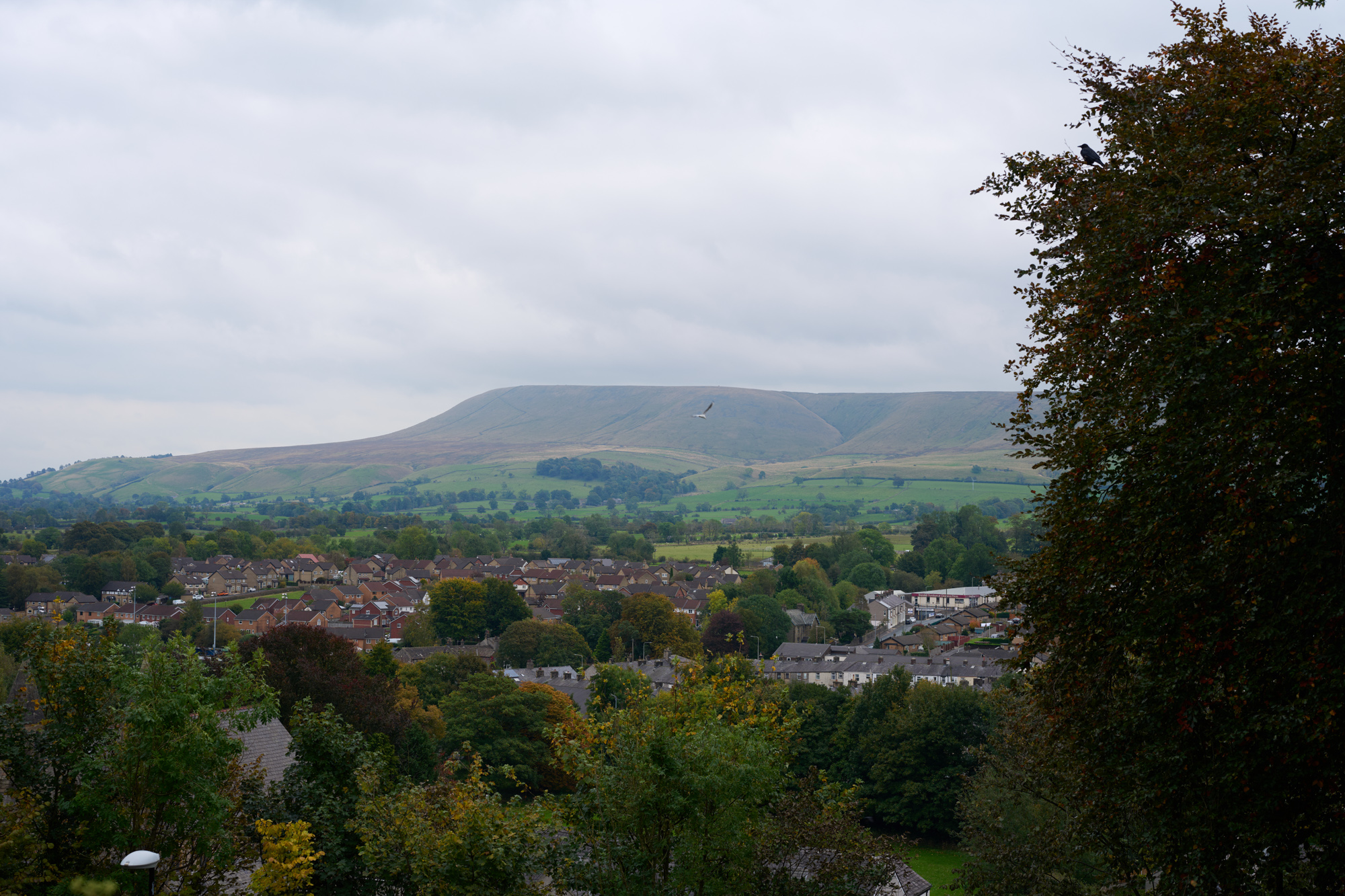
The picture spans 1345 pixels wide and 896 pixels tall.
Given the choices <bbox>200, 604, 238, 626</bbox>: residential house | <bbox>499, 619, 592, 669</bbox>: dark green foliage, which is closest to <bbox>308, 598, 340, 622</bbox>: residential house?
<bbox>200, 604, 238, 626</bbox>: residential house

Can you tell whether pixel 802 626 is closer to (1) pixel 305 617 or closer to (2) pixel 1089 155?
(1) pixel 305 617

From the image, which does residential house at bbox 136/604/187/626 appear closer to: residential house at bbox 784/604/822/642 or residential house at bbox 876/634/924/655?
residential house at bbox 784/604/822/642

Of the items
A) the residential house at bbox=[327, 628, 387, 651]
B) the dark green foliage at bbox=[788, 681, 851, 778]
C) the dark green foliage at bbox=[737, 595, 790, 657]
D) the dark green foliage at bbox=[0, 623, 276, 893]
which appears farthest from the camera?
the dark green foliage at bbox=[737, 595, 790, 657]

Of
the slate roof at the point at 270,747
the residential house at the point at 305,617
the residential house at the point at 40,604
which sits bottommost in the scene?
the residential house at the point at 305,617

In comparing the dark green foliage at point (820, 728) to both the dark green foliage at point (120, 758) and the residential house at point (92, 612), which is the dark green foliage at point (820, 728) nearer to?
the dark green foliage at point (120, 758)

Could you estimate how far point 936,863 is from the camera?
32250mm

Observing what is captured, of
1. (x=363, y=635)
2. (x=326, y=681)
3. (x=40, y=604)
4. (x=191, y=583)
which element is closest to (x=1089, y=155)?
(x=326, y=681)

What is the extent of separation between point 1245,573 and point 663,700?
761 centimetres

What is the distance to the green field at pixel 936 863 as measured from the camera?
29.5 m

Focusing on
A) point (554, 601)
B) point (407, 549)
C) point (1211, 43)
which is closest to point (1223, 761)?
point (1211, 43)

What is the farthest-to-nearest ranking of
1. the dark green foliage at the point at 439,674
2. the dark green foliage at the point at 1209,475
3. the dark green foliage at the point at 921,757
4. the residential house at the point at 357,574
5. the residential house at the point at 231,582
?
the residential house at the point at 357,574, the residential house at the point at 231,582, the dark green foliage at the point at 439,674, the dark green foliage at the point at 921,757, the dark green foliage at the point at 1209,475

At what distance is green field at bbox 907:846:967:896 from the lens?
29547 millimetres

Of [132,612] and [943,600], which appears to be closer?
[132,612]

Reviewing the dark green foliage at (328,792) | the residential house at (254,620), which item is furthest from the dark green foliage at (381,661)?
the residential house at (254,620)
